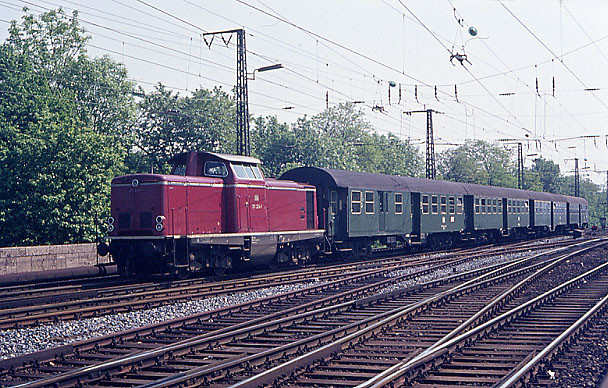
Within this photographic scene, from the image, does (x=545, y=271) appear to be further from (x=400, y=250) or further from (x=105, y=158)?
(x=105, y=158)

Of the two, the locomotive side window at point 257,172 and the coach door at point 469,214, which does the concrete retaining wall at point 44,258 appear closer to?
the locomotive side window at point 257,172

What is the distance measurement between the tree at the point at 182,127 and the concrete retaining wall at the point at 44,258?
2741 cm

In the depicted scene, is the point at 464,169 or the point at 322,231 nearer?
the point at 322,231

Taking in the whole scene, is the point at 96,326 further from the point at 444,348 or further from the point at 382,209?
the point at 382,209

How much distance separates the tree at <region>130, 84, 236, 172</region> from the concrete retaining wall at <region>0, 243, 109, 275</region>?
27.4 metres

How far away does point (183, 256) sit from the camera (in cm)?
1703

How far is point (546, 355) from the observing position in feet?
27.8

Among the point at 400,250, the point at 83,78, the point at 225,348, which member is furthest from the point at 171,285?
the point at 83,78

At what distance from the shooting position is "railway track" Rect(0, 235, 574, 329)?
474 inches

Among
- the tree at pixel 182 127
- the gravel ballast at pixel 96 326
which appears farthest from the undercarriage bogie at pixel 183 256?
the tree at pixel 182 127

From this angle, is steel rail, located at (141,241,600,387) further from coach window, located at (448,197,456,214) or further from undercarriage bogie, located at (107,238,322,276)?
coach window, located at (448,197,456,214)

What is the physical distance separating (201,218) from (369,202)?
909cm

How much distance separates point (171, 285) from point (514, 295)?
850cm

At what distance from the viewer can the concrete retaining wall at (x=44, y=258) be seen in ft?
68.0
